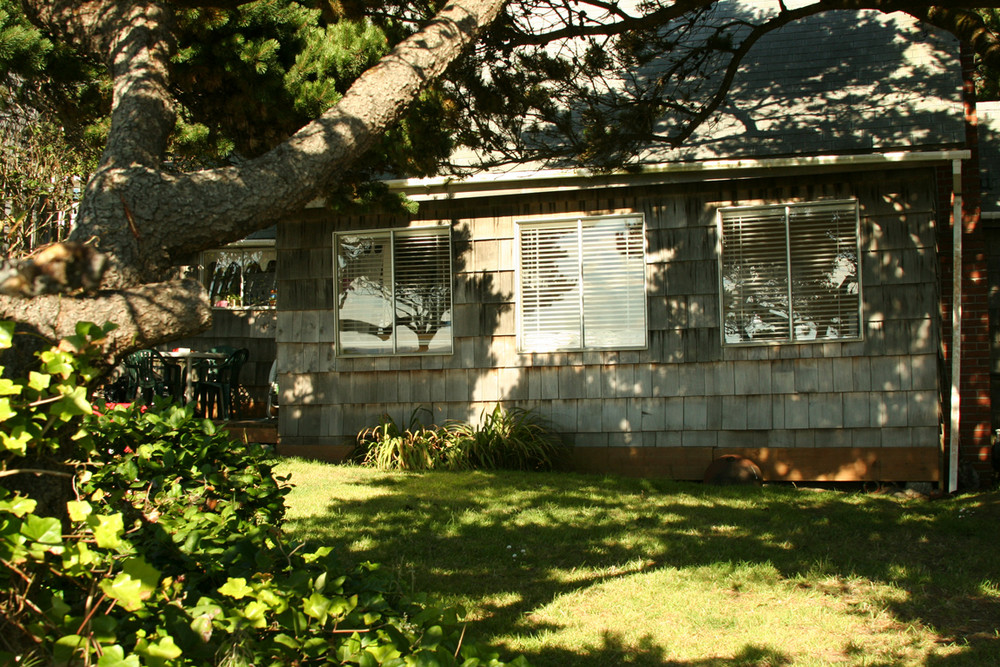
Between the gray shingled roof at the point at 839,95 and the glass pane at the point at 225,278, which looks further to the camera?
the glass pane at the point at 225,278

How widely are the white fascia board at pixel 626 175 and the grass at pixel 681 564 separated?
3.17m

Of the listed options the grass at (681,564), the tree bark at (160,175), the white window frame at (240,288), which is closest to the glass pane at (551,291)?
the grass at (681,564)

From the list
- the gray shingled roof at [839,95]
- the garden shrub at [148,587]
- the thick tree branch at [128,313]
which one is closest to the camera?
the garden shrub at [148,587]

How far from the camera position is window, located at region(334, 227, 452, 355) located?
31.7ft

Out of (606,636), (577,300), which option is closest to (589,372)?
(577,300)

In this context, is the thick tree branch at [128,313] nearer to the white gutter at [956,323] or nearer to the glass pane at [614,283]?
the glass pane at [614,283]

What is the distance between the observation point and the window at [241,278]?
1436 centimetres

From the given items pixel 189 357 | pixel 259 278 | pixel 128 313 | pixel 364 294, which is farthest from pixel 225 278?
pixel 128 313

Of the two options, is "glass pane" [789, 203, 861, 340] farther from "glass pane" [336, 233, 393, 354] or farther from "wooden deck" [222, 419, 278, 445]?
"wooden deck" [222, 419, 278, 445]

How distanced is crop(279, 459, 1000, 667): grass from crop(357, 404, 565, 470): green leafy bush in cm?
70

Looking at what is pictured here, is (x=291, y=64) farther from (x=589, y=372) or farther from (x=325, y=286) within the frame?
(x=589, y=372)

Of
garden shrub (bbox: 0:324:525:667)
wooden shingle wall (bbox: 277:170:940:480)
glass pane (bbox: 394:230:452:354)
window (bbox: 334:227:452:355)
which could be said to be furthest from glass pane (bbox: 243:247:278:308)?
garden shrub (bbox: 0:324:525:667)

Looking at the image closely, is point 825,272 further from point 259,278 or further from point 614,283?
point 259,278

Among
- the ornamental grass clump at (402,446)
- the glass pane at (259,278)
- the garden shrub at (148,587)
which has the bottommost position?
the ornamental grass clump at (402,446)
